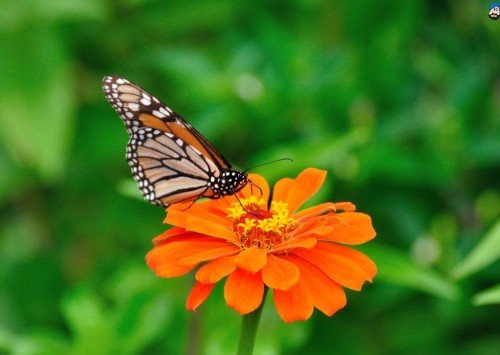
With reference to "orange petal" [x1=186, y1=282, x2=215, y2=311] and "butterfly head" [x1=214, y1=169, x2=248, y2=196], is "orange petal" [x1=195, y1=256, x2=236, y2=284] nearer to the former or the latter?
"orange petal" [x1=186, y1=282, x2=215, y2=311]

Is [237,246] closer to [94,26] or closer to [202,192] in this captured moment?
[202,192]

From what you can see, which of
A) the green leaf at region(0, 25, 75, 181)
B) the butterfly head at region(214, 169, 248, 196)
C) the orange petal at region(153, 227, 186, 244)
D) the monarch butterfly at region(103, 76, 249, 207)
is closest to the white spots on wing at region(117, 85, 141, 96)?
the monarch butterfly at region(103, 76, 249, 207)

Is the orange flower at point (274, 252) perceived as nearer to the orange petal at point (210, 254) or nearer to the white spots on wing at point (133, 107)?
the orange petal at point (210, 254)

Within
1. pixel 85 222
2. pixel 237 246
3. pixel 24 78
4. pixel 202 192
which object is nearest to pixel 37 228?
pixel 85 222

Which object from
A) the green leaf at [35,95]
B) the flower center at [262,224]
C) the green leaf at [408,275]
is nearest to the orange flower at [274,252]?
Answer: the flower center at [262,224]

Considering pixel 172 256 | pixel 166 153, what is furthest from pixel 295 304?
pixel 166 153

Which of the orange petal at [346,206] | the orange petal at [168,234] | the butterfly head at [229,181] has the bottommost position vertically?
the orange petal at [168,234]

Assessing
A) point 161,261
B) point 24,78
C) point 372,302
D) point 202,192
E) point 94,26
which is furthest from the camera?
point 94,26
